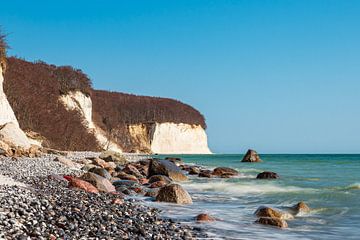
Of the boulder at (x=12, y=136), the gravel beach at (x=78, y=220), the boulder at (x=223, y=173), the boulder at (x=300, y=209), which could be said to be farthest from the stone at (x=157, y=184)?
the boulder at (x=12, y=136)

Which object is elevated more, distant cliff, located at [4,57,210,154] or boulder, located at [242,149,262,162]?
distant cliff, located at [4,57,210,154]

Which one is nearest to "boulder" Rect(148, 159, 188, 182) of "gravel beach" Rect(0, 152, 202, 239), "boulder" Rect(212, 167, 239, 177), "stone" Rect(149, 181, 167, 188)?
"stone" Rect(149, 181, 167, 188)

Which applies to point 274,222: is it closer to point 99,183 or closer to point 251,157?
point 99,183

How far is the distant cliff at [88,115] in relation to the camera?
135 feet

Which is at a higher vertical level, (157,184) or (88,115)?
(88,115)

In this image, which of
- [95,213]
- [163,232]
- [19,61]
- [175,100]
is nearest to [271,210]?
[163,232]

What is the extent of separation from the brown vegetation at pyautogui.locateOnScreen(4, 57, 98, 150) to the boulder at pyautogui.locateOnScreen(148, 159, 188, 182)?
2116 centimetres

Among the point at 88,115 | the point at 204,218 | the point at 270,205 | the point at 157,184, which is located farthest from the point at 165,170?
the point at 88,115

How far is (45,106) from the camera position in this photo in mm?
43094

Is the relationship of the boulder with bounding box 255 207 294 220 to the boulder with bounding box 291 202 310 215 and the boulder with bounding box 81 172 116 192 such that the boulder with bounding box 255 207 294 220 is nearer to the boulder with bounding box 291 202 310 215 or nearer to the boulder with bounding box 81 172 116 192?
the boulder with bounding box 291 202 310 215

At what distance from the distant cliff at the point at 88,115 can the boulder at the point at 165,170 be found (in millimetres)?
20434

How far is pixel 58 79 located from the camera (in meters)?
58.3

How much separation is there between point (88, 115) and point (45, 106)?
1709 cm

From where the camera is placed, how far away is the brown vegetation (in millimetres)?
39534
